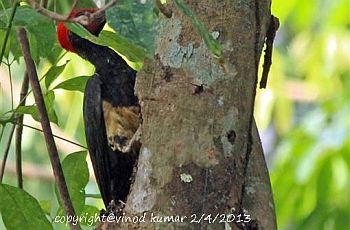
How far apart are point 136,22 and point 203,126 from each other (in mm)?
469

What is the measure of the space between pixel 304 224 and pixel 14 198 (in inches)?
60.5

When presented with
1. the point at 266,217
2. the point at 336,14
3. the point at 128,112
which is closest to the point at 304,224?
the point at 336,14

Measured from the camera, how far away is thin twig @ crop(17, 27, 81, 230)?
1578 mm

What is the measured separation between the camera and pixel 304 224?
9.60 ft

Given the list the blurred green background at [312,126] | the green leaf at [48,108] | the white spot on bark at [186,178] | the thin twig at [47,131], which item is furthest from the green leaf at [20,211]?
the blurred green background at [312,126]

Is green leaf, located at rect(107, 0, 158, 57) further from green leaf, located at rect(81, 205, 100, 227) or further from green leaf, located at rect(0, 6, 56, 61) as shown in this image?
green leaf, located at rect(81, 205, 100, 227)

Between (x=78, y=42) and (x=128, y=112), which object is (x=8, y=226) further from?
(x=78, y=42)

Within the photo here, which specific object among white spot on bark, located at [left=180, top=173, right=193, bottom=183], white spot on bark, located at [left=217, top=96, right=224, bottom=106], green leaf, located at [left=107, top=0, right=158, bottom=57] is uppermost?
green leaf, located at [left=107, top=0, right=158, bottom=57]

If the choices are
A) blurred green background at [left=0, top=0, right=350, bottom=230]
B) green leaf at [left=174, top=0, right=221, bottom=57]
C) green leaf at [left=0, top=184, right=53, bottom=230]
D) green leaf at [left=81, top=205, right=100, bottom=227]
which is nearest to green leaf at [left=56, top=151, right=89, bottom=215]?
green leaf at [left=81, top=205, right=100, bottom=227]

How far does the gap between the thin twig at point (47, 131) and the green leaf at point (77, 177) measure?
10 centimetres

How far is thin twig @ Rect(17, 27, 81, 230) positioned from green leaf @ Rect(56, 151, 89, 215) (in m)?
0.10

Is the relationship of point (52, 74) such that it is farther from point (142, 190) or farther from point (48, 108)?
point (142, 190)

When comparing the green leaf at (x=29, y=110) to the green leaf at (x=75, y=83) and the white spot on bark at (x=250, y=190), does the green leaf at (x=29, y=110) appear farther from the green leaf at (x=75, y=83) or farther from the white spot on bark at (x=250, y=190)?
the white spot on bark at (x=250, y=190)

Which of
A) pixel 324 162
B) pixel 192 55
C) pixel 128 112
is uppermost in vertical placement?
pixel 192 55
